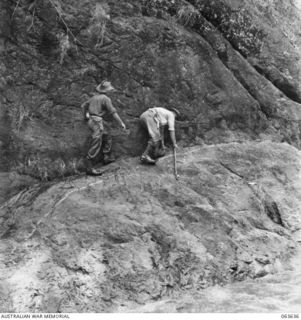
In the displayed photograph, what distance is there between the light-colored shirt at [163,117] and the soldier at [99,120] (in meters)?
0.72

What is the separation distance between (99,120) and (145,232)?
8.21ft

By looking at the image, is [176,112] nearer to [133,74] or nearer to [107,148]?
[133,74]

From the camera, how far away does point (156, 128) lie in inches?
348

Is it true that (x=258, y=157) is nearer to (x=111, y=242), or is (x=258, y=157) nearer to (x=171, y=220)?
(x=171, y=220)

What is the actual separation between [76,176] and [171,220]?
213 centimetres

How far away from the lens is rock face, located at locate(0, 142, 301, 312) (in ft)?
22.0

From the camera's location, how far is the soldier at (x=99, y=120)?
8.61 meters

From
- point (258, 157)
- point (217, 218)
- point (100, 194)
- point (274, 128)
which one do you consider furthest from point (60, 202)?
point (274, 128)

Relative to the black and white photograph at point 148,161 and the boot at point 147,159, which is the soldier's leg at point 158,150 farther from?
the boot at point 147,159

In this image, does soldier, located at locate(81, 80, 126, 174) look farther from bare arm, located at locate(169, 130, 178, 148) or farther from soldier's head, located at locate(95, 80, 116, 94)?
bare arm, located at locate(169, 130, 178, 148)

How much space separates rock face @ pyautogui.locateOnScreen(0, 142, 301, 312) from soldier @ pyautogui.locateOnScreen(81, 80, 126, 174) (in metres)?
0.47

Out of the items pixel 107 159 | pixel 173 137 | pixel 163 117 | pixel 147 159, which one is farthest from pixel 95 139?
pixel 173 137

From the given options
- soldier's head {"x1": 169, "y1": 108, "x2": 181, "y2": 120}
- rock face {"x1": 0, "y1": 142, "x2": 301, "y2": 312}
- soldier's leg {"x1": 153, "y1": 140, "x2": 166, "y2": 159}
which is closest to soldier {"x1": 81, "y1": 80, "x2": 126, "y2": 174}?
rock face {"x1": 0, "y1": 142, "x2": 301, "y2": 312}

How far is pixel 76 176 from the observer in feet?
28.1
